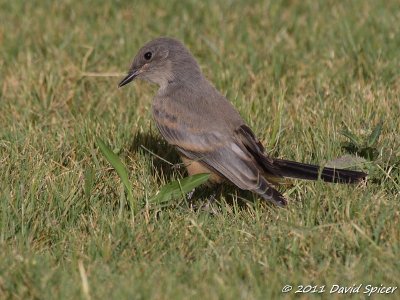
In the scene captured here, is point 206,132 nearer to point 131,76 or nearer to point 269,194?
point 269,194

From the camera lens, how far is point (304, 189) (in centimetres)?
601

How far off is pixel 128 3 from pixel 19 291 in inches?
255

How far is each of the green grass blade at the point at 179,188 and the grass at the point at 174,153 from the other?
0.33 ft

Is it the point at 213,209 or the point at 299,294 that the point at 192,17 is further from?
the point at 299,294

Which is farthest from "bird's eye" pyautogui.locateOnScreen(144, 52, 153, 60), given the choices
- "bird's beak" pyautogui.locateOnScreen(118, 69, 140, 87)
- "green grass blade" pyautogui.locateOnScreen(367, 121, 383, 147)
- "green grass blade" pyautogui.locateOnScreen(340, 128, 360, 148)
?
"green grass blade" pyautogui.locateOnScreen(367, 121, 383, 147)

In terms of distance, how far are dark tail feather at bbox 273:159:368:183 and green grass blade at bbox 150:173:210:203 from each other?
57 cm

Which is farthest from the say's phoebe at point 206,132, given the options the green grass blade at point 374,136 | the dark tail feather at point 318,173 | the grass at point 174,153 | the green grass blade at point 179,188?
the green grass blade at point 374,136

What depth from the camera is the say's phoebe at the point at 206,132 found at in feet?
19.1

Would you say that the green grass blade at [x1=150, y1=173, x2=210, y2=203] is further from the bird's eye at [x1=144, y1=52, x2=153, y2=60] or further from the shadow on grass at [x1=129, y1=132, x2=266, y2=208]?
the bird's eye at [x1=144, y1=52, x2=153, y2=60]

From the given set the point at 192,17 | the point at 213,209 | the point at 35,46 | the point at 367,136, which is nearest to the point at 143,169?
the point at 213,209

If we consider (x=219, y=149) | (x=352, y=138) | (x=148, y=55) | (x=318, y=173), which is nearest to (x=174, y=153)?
(x=148, y=55)

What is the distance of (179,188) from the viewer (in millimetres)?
5797

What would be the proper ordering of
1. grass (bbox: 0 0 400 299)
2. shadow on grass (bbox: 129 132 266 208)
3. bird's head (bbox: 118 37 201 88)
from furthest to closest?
bird's head (bbox: 118 37 201 88) → shadow on grass (bbox: 129 132 266 208) → grass (bbox: 0 0 400 299)

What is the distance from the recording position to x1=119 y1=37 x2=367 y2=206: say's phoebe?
5.83 meters
